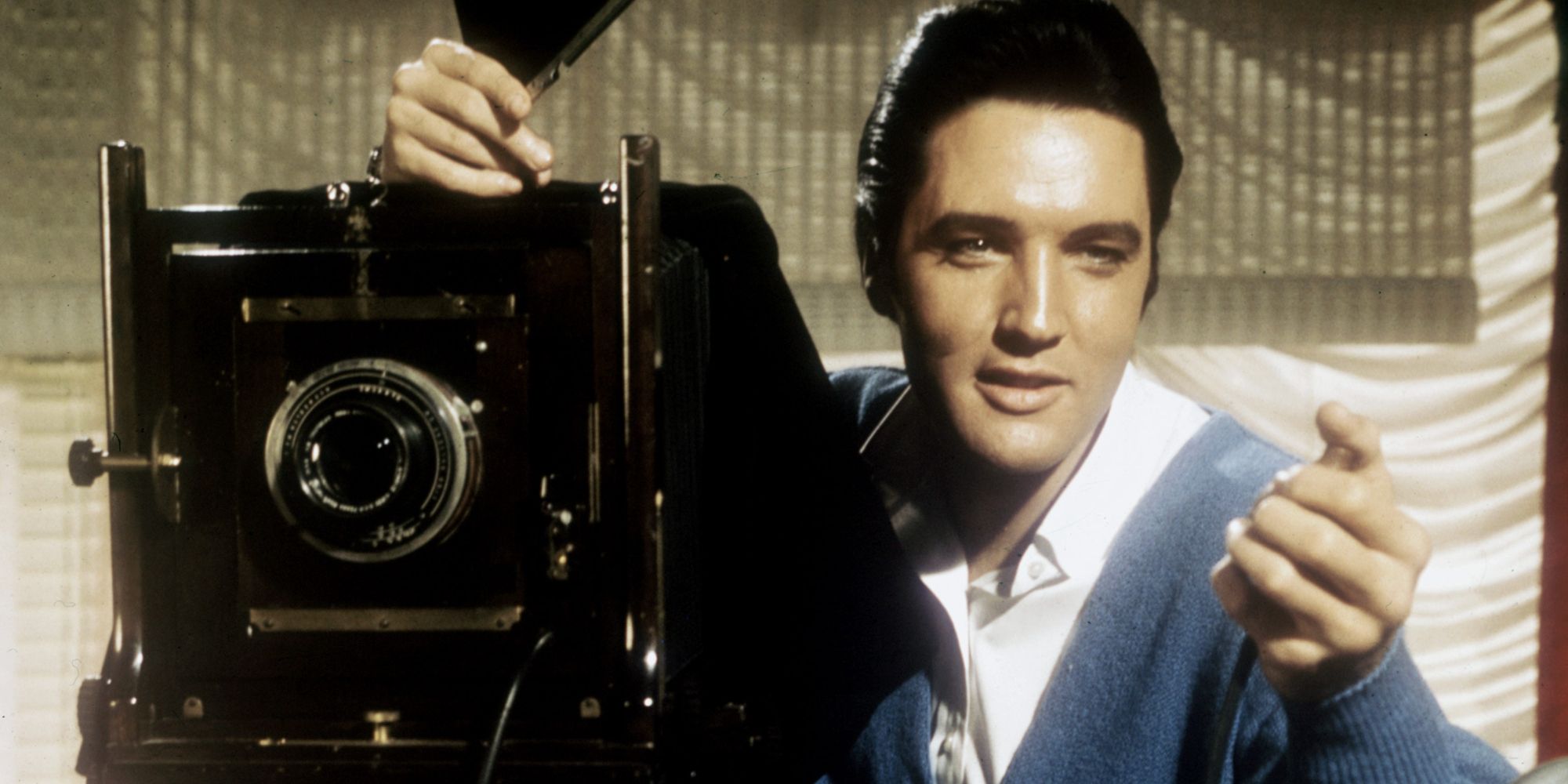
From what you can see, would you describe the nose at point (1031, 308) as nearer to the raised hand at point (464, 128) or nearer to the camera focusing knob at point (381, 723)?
the raised hand at point (464, 128)

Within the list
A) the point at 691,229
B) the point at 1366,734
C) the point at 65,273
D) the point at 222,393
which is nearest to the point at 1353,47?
the point at 691,229

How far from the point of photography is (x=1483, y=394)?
1.50m

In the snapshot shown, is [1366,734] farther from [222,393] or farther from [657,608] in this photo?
[222,393]

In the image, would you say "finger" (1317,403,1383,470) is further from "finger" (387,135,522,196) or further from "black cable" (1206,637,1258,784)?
"finger" (387,135,522,196)

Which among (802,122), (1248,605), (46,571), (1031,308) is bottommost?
(46,571)

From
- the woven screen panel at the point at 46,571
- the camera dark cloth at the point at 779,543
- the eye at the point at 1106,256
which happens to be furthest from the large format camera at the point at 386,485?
the woven screen panel at the point at 46,571

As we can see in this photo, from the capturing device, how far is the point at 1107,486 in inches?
35.1

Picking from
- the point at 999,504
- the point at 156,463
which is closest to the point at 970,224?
the point at 999,504

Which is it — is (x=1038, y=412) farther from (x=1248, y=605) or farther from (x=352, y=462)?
(x=352, y=462)

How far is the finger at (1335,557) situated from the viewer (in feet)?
1.61

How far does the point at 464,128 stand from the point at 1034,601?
0.55m

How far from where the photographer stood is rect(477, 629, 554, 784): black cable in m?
0.62

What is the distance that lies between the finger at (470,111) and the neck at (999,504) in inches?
17.2

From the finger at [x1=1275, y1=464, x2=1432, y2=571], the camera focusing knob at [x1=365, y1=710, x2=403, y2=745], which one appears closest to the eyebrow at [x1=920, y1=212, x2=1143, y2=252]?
the finger at [x1=1275, y1=464, x2=1432, y2=571]
